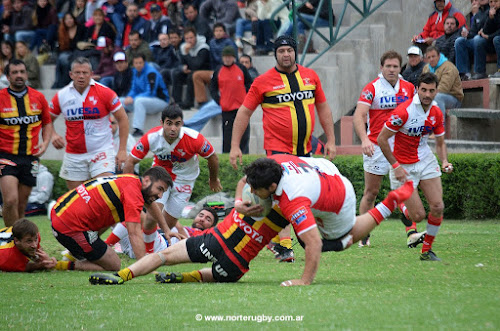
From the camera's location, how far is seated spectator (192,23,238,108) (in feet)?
60.1

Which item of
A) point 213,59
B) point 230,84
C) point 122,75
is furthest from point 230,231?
point 122,75

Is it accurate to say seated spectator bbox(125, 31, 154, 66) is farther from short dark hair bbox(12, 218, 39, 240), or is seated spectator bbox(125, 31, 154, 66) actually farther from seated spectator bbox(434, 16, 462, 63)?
short dark hair bbox(12, 218, 39, 240)

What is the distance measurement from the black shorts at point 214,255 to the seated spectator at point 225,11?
12.6 meters

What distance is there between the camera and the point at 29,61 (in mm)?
21688

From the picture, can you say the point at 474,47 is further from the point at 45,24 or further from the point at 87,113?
the point at 45,24

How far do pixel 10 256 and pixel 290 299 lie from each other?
3944mm

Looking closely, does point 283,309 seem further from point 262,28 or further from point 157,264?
point 262,28

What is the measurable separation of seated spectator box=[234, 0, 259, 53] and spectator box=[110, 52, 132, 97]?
2677mm

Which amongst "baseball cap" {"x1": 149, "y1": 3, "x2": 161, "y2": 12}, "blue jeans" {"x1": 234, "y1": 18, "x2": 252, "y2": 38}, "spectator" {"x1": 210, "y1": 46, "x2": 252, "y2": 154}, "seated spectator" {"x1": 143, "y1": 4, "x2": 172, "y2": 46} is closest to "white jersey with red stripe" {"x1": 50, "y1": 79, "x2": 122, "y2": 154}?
"spectator" {"x1": 210, "y1": 46, "x2": 252, "y2": 154}

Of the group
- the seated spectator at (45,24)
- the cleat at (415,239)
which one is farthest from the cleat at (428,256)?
the seated spectator at (45,24)

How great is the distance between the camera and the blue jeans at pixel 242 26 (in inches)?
774

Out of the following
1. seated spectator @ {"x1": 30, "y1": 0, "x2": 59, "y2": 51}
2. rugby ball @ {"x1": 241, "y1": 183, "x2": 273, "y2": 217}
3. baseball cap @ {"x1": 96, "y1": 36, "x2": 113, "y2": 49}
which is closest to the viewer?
rugby ball @ {"x1": 241, "y1": 183, "x2": 273, "y2": 217}

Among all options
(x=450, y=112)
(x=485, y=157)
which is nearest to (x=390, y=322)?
(x=485, y=157)

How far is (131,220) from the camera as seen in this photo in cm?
847
